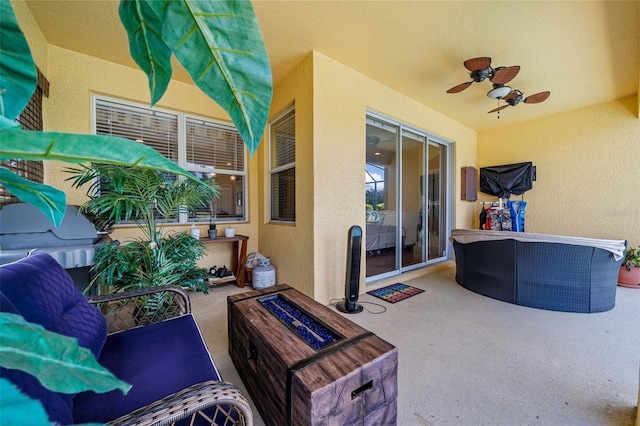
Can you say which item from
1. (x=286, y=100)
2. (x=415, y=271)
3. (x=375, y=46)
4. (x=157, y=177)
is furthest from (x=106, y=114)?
(x=415, y=271)

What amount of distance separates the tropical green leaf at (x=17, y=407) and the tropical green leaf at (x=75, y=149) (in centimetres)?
21

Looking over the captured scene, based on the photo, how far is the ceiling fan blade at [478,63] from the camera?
225 centimetres

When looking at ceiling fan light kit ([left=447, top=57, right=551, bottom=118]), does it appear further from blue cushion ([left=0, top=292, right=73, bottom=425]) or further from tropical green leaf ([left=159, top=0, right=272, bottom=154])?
blue cushion ([left=0, top=292, right=73, bottom=425])

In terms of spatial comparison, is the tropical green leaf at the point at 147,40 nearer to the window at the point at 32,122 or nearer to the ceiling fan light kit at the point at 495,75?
the window at the point at 32,122

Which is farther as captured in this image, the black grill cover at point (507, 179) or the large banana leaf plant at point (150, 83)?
the black grill cover at point (507, 179)

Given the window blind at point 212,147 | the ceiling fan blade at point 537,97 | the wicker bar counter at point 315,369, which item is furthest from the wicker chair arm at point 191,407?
the ceiling fan blade at point 537,97

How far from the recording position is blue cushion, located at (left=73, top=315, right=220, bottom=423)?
2.81 ft

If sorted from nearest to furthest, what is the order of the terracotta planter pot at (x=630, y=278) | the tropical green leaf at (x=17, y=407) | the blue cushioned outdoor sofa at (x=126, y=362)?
the tropical green leaf at (x=17, y=407) < the blue cushioned outdoor sofa at (x=126, y=362) < the terracotta planter pot at (x=630, y=278)

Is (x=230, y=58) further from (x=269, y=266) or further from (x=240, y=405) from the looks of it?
(x=269, y=266)

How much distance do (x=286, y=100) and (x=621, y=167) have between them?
16.4 feet

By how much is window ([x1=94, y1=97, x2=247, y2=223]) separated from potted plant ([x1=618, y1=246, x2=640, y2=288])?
17.8 ft

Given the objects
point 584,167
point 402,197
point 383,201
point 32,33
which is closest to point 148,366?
point 32,33

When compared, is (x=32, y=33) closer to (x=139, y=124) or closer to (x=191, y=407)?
(x=139, y=124)

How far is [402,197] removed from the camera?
3635 mm
